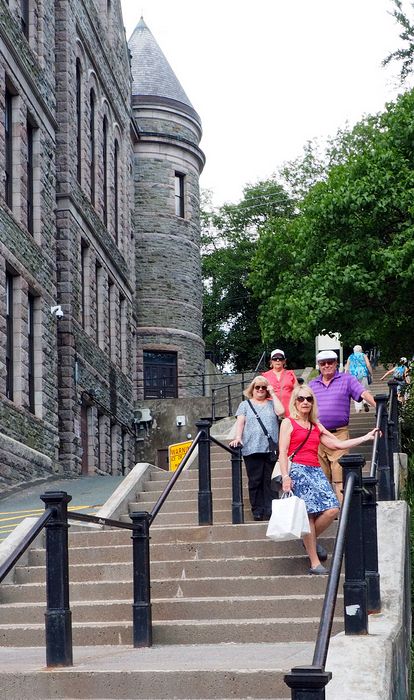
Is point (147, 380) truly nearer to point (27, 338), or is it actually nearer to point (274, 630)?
point (27, 338)

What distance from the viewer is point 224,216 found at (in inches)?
2352

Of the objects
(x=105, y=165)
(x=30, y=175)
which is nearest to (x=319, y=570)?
(x=30, y=175)

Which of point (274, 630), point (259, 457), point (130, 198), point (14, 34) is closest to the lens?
point (274, 630)

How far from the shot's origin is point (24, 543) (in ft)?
23.7

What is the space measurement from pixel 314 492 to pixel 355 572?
78.8 inches

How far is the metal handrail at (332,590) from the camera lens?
17.3 ft

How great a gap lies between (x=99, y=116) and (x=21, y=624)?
24.9 m

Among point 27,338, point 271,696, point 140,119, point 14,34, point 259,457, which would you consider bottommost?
point 271,696

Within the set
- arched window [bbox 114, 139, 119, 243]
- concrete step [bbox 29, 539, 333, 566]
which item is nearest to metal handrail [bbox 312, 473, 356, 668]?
concrete step [bbox 29, 539, 333, 566]

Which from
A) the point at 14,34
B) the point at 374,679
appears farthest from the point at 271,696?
the point at 14,34

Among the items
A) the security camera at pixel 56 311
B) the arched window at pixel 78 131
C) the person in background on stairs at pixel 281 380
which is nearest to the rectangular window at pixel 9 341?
the security camera at pixel 56 311

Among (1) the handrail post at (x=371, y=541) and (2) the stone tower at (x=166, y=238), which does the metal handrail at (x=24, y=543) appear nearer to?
(1) the handrail post at (x=371, y=541)

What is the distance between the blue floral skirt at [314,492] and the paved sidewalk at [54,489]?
15.7 ft

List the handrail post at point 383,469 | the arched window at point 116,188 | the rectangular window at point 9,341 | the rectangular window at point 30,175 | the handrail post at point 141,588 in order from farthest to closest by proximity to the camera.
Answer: the arched window at point 116,188, the rectangular window at point 30,175, the rectangular window at point 9,341, the handrail post at point 383,469, the handrail post at point 141,588
